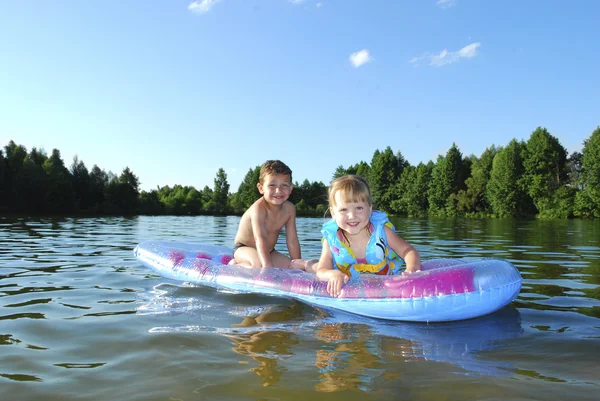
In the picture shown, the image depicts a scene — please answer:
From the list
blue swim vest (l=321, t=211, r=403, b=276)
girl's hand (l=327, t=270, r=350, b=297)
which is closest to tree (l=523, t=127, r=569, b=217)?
blue swim vest (l=321, t=211, r=403, b=276)

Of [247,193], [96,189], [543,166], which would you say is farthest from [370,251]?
[247,193]

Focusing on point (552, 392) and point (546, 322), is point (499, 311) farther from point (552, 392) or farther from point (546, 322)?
point (552, 392)

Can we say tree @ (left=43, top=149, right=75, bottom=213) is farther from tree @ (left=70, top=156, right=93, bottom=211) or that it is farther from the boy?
the boy

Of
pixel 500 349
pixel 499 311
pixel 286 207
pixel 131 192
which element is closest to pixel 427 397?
pixel 500 349

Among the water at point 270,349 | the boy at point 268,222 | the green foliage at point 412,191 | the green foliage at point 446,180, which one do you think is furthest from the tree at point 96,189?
the water at point 270,349

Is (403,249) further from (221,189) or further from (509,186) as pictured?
(221,189)

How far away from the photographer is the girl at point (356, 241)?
3.91 metres

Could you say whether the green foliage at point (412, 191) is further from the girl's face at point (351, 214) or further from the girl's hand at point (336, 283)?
the girl's hand at point (336, 283)

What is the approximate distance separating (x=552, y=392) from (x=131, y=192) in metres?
55.0

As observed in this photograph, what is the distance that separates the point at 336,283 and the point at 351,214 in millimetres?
614

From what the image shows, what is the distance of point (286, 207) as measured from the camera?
18.1ft

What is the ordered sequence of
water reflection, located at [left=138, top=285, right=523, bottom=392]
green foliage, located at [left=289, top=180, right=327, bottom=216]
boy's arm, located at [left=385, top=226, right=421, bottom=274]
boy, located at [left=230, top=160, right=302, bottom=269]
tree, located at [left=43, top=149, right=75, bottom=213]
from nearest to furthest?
water reflection, located at [left=138, top=285, right=523, bottom=392], boy's arm, located at [left=385, top=226, right=421, bottom=274], boy, located at [left=230, top=160, right=302, bottom=269], tree, located at [left=43, top=149, right=75, bottom=213], green foliage, located at [left=289, top=180, right=327, bottom=216]

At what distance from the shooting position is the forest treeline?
40312 millimetres

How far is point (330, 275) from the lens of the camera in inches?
157
